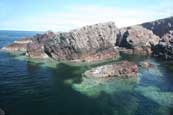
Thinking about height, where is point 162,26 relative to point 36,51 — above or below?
above

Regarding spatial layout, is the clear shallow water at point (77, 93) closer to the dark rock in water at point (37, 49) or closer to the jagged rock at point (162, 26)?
the dark rock in water at point (37, 49)

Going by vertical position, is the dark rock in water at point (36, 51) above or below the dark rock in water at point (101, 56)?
above

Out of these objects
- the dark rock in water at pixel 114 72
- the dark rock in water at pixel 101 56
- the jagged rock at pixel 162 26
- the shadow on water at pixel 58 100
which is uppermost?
the jagged rock at pixel 162 26

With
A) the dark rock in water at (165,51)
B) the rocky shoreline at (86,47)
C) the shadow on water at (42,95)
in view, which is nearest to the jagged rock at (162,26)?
the rocky shoreline at (86,47)

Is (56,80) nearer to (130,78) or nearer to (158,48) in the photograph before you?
(130,78)

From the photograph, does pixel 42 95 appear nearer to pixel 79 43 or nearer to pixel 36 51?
pixel 79 43

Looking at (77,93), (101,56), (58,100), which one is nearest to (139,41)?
(101,56)

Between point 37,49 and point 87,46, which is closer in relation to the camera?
point 87,46

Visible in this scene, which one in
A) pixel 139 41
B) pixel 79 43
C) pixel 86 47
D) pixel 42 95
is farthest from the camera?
pixel 139 41
